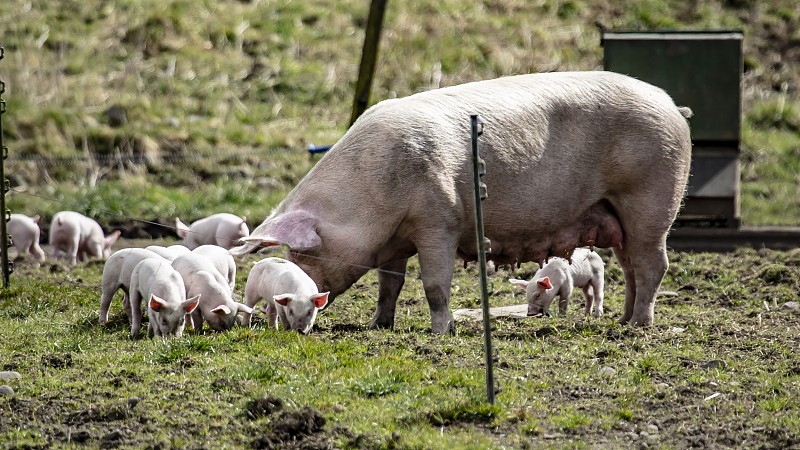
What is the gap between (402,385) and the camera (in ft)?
20.6

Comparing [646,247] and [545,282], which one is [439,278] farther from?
[646,247]

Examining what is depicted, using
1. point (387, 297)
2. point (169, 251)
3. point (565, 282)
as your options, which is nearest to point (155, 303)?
point (169, 251)

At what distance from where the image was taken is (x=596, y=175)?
8508mm

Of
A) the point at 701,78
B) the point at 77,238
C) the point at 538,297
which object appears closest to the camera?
the point at 538,297

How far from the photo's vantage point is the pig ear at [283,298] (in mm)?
7531

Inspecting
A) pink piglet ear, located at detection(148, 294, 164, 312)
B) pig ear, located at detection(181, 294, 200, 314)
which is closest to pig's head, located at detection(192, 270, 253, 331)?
pig ear, located at detection(181, 294, 200, 314)

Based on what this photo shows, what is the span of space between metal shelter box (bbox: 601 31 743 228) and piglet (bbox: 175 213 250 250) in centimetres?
448

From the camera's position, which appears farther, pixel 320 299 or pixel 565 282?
pixel 565 282

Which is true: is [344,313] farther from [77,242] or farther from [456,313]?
[77,242]

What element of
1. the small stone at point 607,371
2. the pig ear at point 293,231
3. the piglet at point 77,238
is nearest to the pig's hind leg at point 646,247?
the small stone at point 607,371

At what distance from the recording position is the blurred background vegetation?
1523 cm

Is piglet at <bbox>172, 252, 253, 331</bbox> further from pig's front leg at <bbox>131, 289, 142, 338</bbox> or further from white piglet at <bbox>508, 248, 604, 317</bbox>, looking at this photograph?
white piglet at <bbox>508, 248, 604, 317</bbox>

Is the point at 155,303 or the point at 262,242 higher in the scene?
the point at 262,242

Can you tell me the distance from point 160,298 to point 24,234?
16.1ft
